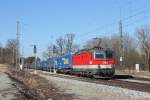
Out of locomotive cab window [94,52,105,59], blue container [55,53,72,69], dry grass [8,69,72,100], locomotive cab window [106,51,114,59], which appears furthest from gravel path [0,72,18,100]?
blue container [55,53,72,69]

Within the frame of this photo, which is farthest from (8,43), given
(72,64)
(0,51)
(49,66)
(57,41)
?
(72,64)

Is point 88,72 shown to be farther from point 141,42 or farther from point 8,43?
point 8,43

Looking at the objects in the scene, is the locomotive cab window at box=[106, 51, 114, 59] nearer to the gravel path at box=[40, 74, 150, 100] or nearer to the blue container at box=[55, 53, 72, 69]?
the gravel path at box=[40, 74, 150, 100]

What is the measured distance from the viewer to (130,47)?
116438mm

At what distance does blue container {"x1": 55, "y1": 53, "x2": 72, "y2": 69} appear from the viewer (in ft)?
204

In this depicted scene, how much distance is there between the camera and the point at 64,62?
6862cm

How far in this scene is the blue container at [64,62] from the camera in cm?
6205

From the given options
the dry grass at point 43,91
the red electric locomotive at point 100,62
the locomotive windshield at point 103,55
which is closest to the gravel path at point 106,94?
the dry grass at point 43,91

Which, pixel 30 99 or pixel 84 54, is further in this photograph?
pixel 84 54

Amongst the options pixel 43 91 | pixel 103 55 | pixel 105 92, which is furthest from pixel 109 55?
pixel 105 92

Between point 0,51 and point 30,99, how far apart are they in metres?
119

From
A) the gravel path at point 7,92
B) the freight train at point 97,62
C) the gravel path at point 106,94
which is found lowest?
the gravel path at point 106,94

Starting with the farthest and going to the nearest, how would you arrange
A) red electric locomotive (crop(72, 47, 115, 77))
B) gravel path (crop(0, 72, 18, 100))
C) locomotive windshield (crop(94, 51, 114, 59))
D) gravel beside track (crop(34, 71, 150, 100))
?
locomotive windshield (crop(94, 51, 114, 59))
red electric locomotive (crop(72, 47, 115, 77))
gravel beside track (crop(34, 71, 150, 100))
gravel path (crop(0, 72, 18, 100))

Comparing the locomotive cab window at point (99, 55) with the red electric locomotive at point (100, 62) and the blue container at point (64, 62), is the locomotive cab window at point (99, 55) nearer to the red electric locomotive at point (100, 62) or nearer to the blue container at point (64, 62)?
the red electric locomotive at point (100, 62)
